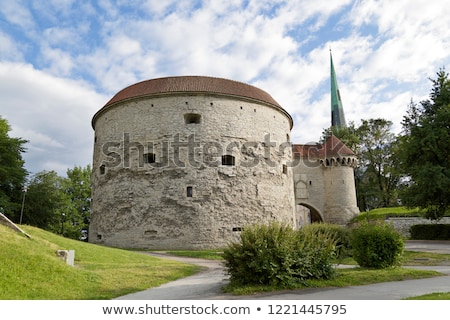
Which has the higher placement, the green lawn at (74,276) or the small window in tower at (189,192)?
the small window in tower at (189,192)

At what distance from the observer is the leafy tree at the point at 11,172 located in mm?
21859

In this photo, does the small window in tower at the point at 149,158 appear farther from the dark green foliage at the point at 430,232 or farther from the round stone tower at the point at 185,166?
the dark green foliage at the point at 430,232

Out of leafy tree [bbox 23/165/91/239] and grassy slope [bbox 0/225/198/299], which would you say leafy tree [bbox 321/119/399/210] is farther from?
grassy slope [bbox 0/225/198/299]

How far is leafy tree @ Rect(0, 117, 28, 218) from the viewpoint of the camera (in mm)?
21859

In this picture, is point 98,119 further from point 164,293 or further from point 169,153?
point 164,293

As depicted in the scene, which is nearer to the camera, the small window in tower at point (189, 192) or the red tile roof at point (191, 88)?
the small window in tower at point (189, 192)

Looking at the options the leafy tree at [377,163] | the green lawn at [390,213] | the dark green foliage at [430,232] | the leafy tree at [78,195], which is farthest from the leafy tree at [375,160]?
the leafy tree at [78,195]

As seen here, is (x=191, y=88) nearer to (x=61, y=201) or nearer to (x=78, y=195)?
(x=61, y=201)

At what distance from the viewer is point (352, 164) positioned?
2967 centimetres

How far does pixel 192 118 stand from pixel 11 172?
39.4 ft

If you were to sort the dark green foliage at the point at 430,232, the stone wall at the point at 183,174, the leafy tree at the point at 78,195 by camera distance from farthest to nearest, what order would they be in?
the leafy tree at the point at 78,195 < the dark green foliage at the point at 430,232 < the stone wall at the point at 183,174

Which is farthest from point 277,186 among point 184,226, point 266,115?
point 184,226

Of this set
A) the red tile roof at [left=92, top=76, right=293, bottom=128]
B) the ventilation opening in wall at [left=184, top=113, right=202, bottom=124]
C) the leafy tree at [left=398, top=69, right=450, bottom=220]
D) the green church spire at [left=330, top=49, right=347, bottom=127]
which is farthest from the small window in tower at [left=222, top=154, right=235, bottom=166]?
the green church spire at [left=330, top=49, right=347, bottom=127]

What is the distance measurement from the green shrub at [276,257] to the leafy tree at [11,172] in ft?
63.4
